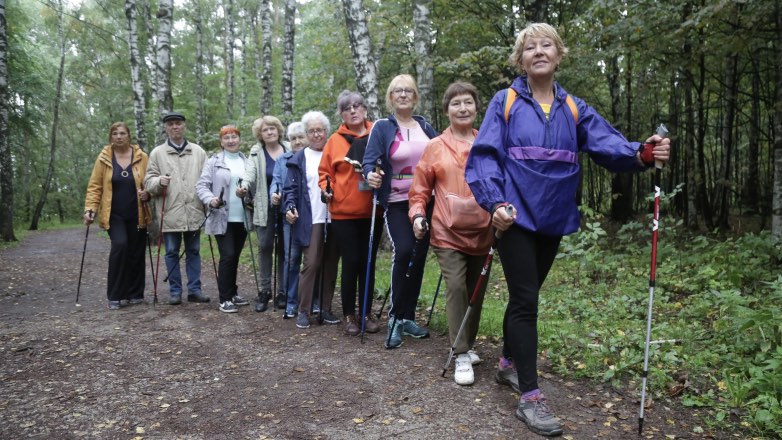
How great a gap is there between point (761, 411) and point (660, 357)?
967 millimetres

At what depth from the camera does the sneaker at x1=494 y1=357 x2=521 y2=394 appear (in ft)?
11.9

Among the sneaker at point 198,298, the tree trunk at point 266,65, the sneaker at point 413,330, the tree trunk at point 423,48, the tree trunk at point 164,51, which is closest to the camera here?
the sneaker at point 413,330

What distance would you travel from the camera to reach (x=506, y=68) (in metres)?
10.6

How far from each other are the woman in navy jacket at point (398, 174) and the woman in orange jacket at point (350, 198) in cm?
36

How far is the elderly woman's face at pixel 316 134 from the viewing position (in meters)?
5.58

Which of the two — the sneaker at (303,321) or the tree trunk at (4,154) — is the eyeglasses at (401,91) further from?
the tree trunk at (4,154)

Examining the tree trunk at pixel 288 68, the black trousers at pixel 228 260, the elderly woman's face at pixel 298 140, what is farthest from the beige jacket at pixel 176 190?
the tree trunk at pixel 288 68

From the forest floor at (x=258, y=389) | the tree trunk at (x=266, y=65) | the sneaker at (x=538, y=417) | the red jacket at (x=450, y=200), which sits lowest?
the forest floor at (x=258, y=389)

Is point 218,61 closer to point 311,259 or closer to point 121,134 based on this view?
point 121,134

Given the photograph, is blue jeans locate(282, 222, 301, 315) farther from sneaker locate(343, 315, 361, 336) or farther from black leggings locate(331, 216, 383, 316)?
sneaker locate(343, 315, 361, 336)

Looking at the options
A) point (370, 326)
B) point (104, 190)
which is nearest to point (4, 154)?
point (104, 190)

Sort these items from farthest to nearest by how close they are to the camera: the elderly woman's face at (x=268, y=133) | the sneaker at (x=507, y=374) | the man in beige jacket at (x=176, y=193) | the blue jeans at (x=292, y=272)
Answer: the man in beige jacket at (x=176, y=193)
the elderly woman's face at (x=268, y=133)
the blue jeans at (x=292, y=272)
the sneaker at (x=507, y=374)

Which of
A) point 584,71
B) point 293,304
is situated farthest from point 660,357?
point 584,71

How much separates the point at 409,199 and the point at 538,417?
73.9 inches
